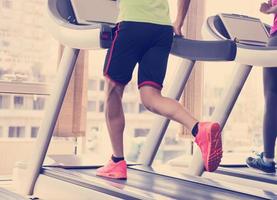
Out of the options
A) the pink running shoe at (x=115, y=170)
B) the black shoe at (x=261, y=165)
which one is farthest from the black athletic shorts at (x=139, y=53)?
the black shoe at (x=261, y=165)

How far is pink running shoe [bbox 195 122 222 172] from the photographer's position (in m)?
1.84

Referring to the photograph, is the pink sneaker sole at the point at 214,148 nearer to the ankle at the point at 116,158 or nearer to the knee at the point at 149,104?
the knee at the point at 149,104

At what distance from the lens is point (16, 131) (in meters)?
3.95

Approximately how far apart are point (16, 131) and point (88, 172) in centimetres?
144

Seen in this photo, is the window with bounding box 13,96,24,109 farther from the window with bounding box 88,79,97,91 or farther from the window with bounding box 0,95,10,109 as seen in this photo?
the window with bounding box 88,79,97,91

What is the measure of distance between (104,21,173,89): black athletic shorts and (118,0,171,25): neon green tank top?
21 mm

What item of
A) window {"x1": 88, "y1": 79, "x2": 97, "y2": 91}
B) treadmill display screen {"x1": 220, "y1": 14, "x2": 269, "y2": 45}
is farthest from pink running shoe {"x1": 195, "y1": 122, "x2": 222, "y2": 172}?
window {"x1": 88, "y1": 79, "x2": 97, "y2": 91}

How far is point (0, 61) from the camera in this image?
3.70 meters

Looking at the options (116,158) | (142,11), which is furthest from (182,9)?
(116,158)

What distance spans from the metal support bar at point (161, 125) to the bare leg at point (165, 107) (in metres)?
0.95

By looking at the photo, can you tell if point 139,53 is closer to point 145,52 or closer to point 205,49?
point 145,52

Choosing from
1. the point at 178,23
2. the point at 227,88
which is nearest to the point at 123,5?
the point at 178,23

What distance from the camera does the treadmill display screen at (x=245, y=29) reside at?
306 cm

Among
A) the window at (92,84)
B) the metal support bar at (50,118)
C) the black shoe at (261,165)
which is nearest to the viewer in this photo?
the metal support bar at (50,118)
